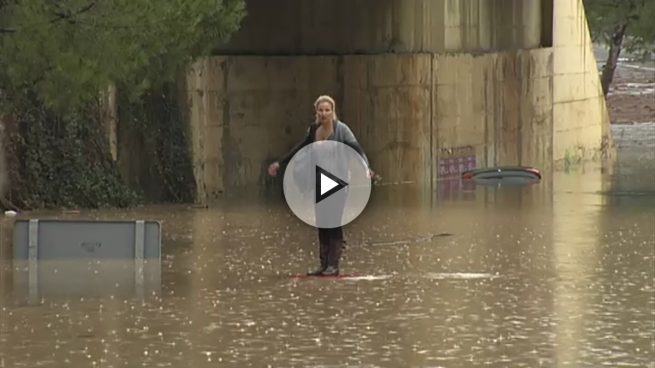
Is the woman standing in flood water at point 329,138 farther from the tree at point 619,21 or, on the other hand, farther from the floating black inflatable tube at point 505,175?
the tree at point 619,21

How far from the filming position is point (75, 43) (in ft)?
63.2

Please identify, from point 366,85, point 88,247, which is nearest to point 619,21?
point 366,85

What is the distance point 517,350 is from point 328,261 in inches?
186

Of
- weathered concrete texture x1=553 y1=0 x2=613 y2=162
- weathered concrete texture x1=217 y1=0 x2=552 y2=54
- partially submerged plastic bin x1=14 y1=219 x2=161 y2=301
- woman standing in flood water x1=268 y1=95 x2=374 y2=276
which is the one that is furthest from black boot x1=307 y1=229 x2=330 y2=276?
weathered concrete texture x1=553 y1=0 x2=613 y2=162

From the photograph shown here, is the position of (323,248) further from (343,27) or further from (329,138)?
(343,27)

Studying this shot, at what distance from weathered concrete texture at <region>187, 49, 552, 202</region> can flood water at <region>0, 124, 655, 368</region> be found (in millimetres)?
7556

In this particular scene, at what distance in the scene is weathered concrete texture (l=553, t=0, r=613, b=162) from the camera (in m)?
40.4

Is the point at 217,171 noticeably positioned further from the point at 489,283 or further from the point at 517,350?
the point at 517,350

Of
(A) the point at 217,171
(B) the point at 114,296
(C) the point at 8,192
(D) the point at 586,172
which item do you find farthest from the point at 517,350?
(D) the point at 586,172

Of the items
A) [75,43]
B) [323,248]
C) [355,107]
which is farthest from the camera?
[355,107]

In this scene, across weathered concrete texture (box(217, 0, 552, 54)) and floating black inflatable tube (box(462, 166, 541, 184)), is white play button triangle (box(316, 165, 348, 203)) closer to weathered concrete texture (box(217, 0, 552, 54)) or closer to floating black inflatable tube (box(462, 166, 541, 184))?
floating black inflatable tube (box(462, 166, 541, 184))

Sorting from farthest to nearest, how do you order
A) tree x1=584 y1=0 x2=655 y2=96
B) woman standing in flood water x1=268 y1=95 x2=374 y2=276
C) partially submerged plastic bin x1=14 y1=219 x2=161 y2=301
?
tree x1=584 y1=0 x2=655 y2=96
partially submerged plastic bin x1=14 y1=219 x2=161 y2=301
woman standing in flood water x1=268 y1=95 x2=374 y2=276

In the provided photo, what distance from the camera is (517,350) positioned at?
12789mm

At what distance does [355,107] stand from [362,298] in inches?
737
